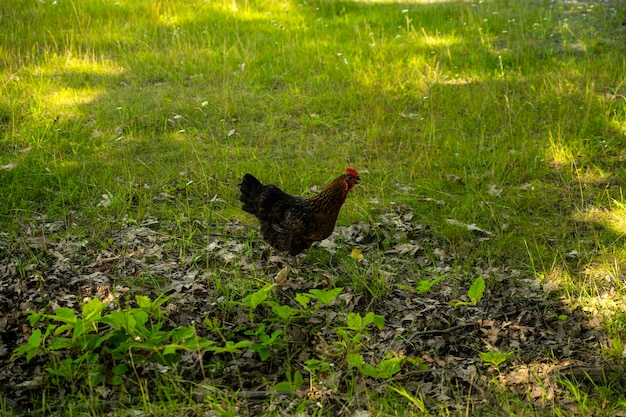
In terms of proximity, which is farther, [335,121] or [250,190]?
[335,121]

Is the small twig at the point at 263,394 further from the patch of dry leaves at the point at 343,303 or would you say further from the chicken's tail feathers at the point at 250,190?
the chicken's tail feathers at the point at 250,190

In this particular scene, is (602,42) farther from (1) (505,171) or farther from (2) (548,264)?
(2) (548,264)

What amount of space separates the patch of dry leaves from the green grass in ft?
0.35

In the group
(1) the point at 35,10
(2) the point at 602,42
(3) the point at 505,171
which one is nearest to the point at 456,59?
(2) the point at 602,42

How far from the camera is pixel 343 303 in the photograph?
16.5 ft

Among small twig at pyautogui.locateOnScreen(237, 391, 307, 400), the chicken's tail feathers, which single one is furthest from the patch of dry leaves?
the chicken's tail feathers

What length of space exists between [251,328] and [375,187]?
97.9 inches

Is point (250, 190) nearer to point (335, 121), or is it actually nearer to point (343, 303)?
point (343, 303)

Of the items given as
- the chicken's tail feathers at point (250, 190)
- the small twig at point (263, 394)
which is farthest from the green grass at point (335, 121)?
the small twig at point (263, 394)

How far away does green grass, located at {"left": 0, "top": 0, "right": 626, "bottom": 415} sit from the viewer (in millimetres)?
6004

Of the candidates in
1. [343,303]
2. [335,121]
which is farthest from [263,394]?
[335,121]

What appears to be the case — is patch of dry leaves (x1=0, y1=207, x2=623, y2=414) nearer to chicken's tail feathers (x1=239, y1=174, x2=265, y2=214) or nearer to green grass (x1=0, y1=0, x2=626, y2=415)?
green grass (x1=0, y1=0, x2=626, y2=415)

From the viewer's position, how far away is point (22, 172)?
667cm

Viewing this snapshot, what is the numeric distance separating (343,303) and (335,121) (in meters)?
3.24
